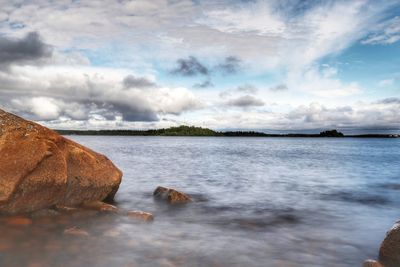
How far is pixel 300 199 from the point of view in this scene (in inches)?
627

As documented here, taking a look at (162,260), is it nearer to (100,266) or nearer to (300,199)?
(100,266)

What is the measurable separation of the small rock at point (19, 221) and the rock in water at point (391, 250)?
8.47 meters

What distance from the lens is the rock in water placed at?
24.0ft

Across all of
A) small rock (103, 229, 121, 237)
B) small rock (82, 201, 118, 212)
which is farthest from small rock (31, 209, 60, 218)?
small rock (103, 229, 121, 237)

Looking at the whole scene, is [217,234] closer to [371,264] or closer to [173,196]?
[371,264]

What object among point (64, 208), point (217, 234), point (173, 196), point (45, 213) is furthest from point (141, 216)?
point (173, 196)

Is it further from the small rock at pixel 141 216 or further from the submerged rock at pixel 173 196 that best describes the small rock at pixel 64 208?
the submerged rock at pixel 173 196

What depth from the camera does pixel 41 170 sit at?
33.1ft

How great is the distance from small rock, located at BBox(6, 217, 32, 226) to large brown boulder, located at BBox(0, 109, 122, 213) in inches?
17.1

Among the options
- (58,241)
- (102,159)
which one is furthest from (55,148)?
(58,241)

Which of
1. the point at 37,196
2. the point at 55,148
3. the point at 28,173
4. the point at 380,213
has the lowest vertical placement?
the point at 380,213

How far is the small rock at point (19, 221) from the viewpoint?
9.15m

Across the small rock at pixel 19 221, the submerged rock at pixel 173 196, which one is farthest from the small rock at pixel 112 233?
the submerged rock at pixel 173 196

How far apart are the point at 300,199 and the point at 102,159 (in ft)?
29.0
